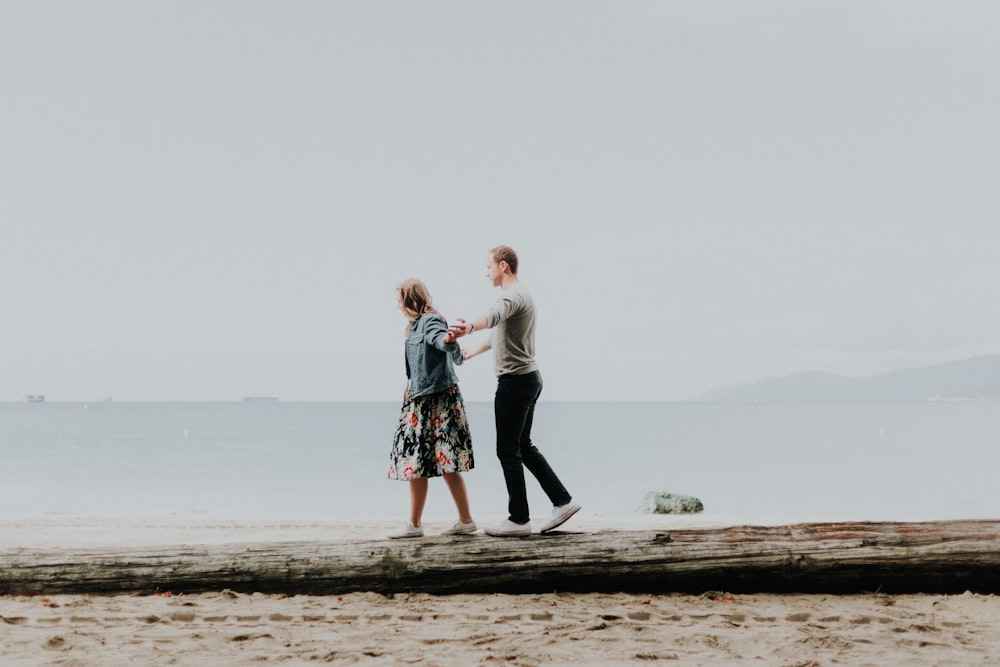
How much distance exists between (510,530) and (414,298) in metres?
1.78

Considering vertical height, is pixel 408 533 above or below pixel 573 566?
above

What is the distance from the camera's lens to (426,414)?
17.7ft

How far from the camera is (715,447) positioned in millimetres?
44562

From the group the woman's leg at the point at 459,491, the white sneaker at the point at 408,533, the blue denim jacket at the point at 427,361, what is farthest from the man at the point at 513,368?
the white sneaker at the point at 408,533

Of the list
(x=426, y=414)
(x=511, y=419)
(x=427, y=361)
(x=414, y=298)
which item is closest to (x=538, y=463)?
(x=511, y=419)

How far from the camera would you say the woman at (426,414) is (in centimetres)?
529

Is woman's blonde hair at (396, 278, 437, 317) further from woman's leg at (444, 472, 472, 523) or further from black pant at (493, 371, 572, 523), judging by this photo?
woman's leg at (444, 472, 472, 523)

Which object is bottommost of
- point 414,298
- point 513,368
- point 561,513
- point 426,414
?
point 561,513

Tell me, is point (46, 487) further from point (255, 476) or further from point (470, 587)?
point (470, 587)

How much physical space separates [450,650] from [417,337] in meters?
2.03

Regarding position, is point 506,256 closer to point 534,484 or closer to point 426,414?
point 426,414

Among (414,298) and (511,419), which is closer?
(511,419)

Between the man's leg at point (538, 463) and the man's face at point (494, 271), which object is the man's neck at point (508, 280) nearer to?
the man's face at point (494, 271)

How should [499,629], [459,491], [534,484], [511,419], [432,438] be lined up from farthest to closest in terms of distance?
[534,484], [459,491], [432,438], [511,419], [499,629]
